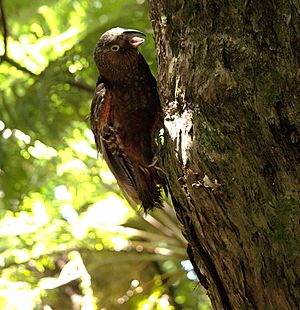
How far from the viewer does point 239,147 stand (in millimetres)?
1347

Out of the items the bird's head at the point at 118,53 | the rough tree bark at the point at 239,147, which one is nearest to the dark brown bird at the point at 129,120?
the bird's head at the point at 118,53

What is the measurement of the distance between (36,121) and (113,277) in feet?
2.82

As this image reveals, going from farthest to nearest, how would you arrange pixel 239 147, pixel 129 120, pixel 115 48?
pixel 115 48
pixel 129 120
pixel 239 147

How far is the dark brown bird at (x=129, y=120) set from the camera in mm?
1995

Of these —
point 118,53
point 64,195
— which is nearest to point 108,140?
point 118,53

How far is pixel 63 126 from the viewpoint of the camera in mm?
2852

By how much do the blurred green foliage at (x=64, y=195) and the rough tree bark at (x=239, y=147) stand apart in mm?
1259

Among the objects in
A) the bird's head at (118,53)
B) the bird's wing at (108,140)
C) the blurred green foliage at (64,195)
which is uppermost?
the bird's head at (118,53)

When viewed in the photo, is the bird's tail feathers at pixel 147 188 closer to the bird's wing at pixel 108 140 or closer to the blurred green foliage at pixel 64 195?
the bird's wing at pixel 108 140

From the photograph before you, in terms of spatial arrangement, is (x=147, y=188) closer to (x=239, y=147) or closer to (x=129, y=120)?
(x=129, y=120)

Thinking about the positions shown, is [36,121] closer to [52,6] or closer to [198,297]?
[52,6]

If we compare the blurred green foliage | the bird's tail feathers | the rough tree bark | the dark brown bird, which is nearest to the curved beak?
the dark brown bird

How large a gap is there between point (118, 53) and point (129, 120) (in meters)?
0.23

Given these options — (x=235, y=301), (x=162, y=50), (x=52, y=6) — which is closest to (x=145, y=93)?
(x=162, y=50)
